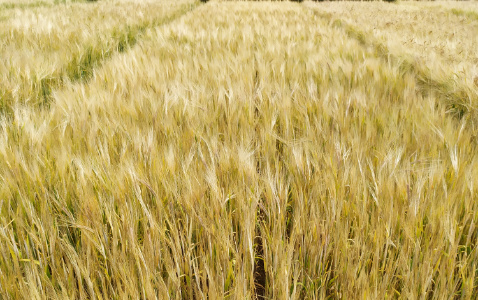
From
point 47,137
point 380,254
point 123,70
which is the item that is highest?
point 123,70

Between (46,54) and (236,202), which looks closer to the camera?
(236,202)

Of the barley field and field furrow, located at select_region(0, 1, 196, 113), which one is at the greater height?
field furrow, located at select_region(0, 1, 196, 113)

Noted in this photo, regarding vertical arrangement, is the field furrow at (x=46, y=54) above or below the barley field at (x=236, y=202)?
above

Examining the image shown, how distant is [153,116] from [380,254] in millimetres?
808

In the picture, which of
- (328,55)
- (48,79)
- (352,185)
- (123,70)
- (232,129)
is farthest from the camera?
(328,55)

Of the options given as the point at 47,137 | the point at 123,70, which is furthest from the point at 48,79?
the point at 47,137

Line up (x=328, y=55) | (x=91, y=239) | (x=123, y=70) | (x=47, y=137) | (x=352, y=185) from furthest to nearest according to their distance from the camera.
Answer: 1. (x=328, y=55)
2. (x=123, y=70)
3. (x=47, y=137)
4. (x=352, y=185)
5. (x=91, y=239)

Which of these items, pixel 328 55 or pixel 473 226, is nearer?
pixel 473 226

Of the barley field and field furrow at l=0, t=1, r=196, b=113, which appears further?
field furrow at l=0, t=1, r=196, b=113

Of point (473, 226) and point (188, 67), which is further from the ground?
point (188, 67)

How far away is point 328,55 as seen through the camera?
2.29m

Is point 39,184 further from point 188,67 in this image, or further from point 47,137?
point 188,67

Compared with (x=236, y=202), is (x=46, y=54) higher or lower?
higher

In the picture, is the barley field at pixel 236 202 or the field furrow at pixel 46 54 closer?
the barley field at pixel 236 202
